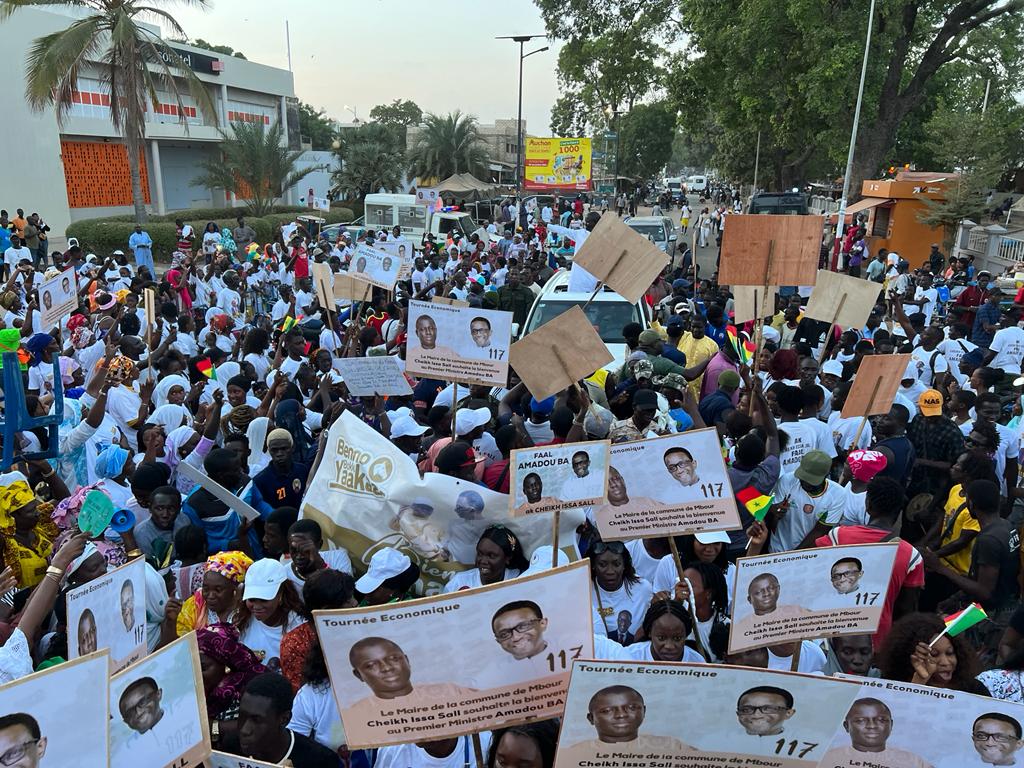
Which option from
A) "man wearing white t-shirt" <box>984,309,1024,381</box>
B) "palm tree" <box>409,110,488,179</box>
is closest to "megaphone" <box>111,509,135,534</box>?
"man wearing white t-shirt" <box>984,309,1024,381</box>

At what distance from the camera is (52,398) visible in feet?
21.5

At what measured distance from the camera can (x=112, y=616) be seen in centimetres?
294

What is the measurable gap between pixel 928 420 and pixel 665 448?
11.4 feet

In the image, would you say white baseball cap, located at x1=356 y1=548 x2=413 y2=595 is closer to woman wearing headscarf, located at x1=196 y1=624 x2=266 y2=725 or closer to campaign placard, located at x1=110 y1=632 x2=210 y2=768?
woman wearing headscarf, located at x1=196 y1=624 x2=266 y2=725

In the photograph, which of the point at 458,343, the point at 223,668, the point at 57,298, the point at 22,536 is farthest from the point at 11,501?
the point at 57,298

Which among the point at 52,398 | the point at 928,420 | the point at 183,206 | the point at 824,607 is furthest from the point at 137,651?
the point at 183,206

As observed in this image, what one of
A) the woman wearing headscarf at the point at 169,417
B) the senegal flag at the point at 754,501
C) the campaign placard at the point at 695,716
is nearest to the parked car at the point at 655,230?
the woman wearing headscarf at the point at 169,417

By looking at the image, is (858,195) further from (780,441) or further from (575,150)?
(780,441)

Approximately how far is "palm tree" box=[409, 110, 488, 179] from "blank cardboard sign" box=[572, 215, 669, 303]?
1591 inches

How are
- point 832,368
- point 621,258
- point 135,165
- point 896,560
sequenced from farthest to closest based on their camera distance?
1. point 135,165
2. point 832,368
3. point 621,258
4. point 896,560

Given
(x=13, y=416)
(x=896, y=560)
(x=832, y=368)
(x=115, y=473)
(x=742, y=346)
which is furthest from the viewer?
(x=742, y=346)

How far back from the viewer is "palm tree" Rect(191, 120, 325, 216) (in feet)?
101

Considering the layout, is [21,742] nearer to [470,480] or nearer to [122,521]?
[122,521]

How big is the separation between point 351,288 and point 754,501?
676 cm
